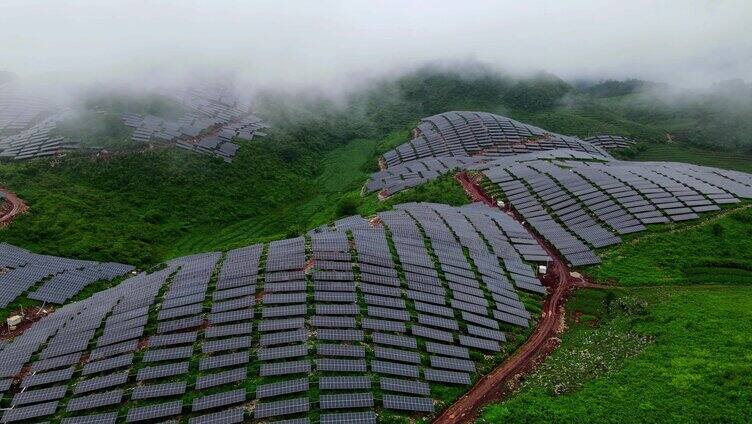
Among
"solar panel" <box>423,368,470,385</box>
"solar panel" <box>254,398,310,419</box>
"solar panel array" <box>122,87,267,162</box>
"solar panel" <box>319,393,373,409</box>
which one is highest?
"solar panel array" <box>122,87,267,162</box>

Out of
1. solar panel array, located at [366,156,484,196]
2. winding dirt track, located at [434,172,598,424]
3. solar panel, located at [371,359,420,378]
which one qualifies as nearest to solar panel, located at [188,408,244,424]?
solar panel, located at [371,359,420,378]

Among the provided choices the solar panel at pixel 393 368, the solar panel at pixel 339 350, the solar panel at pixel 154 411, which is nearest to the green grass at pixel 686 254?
the solar panel at pixel 393 368

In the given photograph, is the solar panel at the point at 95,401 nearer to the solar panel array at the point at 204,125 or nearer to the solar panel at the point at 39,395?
the solar panel at the point at 39,395

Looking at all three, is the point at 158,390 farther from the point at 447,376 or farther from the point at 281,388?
the point at 447,376

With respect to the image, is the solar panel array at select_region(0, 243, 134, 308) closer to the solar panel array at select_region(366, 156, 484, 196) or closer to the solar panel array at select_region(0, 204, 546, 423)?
the solar panel array at select_region(0, 204, 546, 423)

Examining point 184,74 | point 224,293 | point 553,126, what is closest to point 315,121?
point 184,74

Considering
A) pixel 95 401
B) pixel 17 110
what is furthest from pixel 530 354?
pixel 17 110
